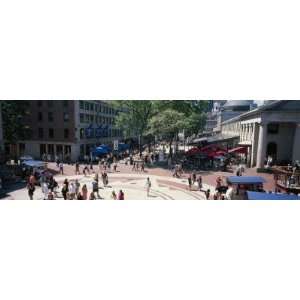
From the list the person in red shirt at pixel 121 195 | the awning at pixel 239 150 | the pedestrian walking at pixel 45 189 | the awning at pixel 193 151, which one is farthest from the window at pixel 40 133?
the awning at pixel 239 150

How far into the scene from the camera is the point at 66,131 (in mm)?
9969

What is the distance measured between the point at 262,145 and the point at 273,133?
60cm

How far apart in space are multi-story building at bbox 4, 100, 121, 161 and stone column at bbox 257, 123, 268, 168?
5.97 meters

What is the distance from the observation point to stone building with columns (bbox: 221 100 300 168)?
7.93 metres

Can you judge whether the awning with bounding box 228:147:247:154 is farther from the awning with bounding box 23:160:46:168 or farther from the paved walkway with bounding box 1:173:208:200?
the awning with bounding box 23:160:46:168

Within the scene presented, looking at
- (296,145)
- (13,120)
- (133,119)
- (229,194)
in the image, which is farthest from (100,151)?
(296,145)

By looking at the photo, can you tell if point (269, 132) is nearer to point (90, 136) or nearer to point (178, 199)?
point (178, 199)

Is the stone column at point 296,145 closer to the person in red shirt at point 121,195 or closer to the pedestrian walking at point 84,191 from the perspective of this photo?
the person in red shirt at point 121,195

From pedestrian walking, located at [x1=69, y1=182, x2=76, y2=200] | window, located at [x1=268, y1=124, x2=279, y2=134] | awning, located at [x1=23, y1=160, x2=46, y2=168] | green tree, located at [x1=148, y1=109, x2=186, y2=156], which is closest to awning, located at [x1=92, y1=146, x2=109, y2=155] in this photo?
pedestrian walking, located at [x1=69, y1=182, x2=76, y2=200]

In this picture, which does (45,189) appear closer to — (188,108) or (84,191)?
(84,191)

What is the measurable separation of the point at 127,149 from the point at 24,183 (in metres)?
4.33

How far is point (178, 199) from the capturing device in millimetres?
8445

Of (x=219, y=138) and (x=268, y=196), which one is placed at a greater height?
(x=219, y=138)

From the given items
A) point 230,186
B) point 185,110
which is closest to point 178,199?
point 230,186
